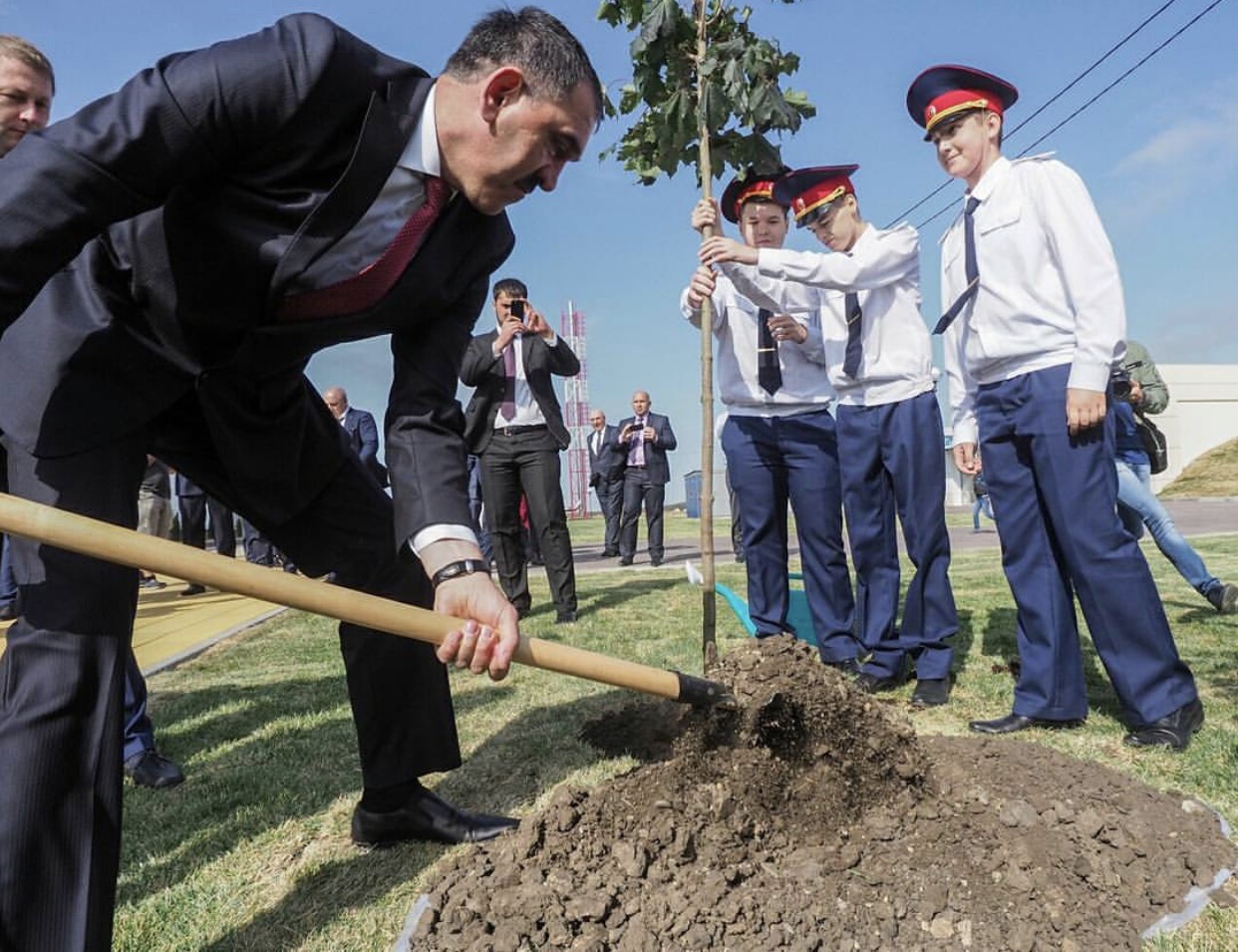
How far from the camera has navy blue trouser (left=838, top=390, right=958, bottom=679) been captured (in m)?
3.96

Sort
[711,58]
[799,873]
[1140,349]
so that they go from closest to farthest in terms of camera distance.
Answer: [799,873]
[711,58]
[1140,349]

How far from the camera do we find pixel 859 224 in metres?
4.26

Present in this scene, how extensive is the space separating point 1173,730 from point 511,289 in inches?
194

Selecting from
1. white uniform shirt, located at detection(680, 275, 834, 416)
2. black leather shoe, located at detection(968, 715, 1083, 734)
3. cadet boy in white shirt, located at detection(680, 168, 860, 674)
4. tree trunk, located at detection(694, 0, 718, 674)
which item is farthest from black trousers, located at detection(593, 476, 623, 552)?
black leather shoe, located at detection(968, 715, 1083, 734)

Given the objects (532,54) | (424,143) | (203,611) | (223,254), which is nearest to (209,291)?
(223,254)

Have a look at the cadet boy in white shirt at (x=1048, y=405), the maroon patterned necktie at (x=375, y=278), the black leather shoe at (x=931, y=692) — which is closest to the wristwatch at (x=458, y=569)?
the maroon patterned necktie at (x=375, y=278)

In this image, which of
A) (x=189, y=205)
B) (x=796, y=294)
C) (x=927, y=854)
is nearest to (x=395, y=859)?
(x=927, y=854)

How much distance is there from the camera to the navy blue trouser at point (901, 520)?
3961mm

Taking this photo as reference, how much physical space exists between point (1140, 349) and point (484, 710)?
5.09 metres

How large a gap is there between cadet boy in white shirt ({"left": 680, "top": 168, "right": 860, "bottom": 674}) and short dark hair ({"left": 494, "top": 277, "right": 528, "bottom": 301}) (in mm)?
2078

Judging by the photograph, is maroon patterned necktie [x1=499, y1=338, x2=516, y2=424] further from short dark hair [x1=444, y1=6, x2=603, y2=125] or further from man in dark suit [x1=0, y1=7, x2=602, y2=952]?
short dark hair [x1=444, y1=6, x2=603, y2=125]

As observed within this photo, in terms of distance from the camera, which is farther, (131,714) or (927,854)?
(131,714)

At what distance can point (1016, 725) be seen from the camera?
3.32 meters

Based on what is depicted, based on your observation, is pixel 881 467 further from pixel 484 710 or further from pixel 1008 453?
pixel 484 710
